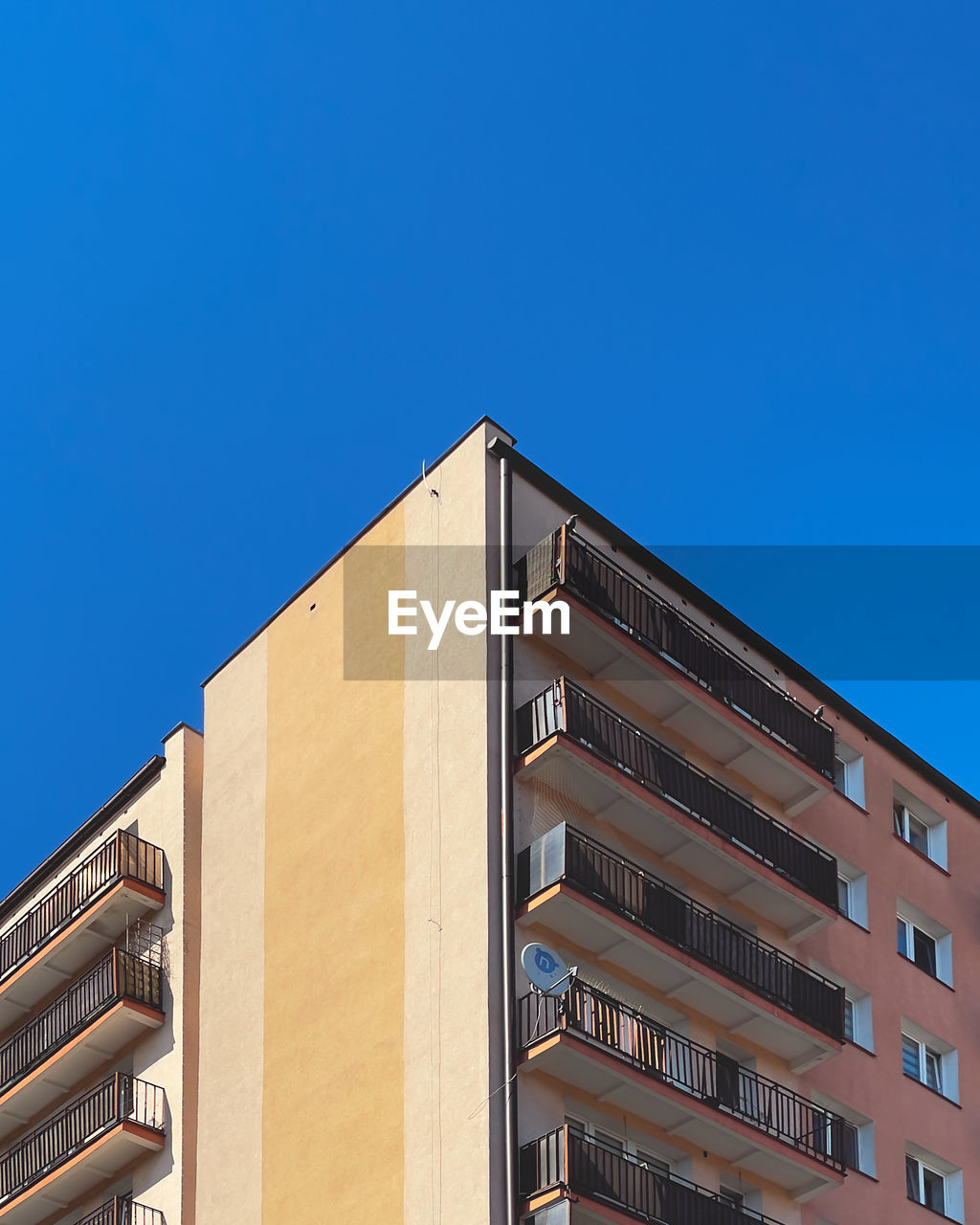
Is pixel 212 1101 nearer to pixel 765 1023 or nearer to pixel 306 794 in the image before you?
pixel 306 794

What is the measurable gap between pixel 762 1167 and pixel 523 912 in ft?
22.5

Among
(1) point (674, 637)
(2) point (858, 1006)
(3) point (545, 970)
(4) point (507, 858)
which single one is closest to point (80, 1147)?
(4) point (507, 858)

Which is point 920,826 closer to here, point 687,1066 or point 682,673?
point 682,673

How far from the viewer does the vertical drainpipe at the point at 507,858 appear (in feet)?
96.3

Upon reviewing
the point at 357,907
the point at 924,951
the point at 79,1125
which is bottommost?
the point at 79,1125

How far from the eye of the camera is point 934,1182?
38.2 meters

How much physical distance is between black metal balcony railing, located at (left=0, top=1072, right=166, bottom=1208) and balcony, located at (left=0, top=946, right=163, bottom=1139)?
79 centimetres

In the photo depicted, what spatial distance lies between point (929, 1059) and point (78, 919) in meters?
18.1

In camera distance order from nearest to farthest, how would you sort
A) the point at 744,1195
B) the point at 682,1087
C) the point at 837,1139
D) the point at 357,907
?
1. the point at 682,1087
2. the point at 744,1195
3. the point at 357,907
4. the point at 837,1139

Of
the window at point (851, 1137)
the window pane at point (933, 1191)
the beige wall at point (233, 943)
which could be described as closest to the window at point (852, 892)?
the window at point (851, 1137)

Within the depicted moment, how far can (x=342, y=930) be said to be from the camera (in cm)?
3450

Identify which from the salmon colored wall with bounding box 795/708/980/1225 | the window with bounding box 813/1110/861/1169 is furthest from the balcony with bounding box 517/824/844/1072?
the salmon colored wall with bounding box 795/708/980/1225

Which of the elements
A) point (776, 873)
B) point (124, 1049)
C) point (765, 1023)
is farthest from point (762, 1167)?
point (124, 1049)

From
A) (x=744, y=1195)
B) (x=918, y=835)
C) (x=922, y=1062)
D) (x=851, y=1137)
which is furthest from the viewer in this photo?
(x=918, y=835)
